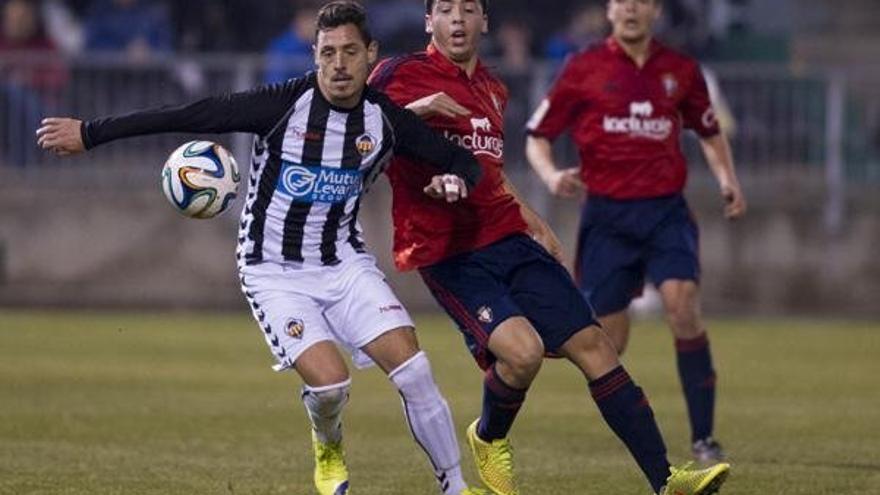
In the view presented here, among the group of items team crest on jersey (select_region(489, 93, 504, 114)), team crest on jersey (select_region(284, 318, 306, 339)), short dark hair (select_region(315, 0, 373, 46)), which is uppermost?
short dark hair (select_region(315, 0, 373, 46))

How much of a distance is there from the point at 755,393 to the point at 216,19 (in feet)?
31.3

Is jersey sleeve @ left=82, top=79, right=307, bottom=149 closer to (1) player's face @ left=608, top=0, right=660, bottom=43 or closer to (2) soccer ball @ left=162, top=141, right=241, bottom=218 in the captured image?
(2) soccer ball @ left=162, top=141, right=241, bottom=218

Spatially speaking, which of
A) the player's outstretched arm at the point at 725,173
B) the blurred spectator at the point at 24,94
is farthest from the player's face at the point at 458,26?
the blurred spectator at the point at 24,94

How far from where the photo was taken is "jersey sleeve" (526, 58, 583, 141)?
12109 millimetres

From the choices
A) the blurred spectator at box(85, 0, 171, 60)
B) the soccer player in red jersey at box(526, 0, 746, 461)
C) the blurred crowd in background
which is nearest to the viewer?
the soccer player in red jersey at box(526, 0, 746, 461)

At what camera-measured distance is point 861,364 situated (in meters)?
17.3

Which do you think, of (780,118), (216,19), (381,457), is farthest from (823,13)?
(381,457)

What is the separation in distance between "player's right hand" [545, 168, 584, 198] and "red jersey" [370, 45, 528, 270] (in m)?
1.81

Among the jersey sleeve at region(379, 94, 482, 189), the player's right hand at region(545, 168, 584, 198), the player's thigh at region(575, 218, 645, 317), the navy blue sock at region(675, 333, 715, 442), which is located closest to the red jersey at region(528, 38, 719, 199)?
the player's thigh at region(575, 218, 645, 317)

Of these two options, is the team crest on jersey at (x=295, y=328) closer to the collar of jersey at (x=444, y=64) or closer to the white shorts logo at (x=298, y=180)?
the white shorts logo at (x=298, y=180)

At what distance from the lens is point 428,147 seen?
29.6 ft

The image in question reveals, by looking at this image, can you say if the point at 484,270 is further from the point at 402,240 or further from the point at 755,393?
the point at 755,393

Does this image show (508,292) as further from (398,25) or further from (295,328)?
(398,25)

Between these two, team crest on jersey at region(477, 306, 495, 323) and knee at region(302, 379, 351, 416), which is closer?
knee at region(302, 379, 351, 416)
